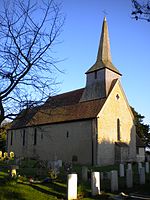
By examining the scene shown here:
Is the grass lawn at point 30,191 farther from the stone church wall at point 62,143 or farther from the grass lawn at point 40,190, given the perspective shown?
the stone church wall at point 62,143

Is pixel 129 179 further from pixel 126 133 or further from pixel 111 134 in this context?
pixel 126 133

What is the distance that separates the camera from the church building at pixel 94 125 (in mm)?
29500

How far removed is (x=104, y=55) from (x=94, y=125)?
10430 millimetres

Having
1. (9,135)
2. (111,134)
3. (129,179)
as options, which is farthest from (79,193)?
(9,135)

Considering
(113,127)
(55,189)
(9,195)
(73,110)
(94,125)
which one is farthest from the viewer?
(73,110)

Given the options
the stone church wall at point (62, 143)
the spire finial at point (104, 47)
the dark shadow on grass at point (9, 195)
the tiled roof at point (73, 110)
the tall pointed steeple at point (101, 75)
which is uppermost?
the spire finial at point (104, 47)

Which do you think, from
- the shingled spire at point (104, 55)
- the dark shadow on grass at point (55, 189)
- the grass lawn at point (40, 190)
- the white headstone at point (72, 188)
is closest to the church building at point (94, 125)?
the shingled spire at point (104, 55)

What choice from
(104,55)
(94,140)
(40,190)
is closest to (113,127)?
(94,140)

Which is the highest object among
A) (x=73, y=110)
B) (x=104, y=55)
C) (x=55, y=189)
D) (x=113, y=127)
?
(x=104, y=55)

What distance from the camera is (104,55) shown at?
35.2m

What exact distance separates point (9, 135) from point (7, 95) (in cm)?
3329

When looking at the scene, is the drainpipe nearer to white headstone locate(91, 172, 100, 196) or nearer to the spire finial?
the spire finial

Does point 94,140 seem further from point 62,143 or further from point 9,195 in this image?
point 9,195

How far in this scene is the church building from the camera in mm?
29500
